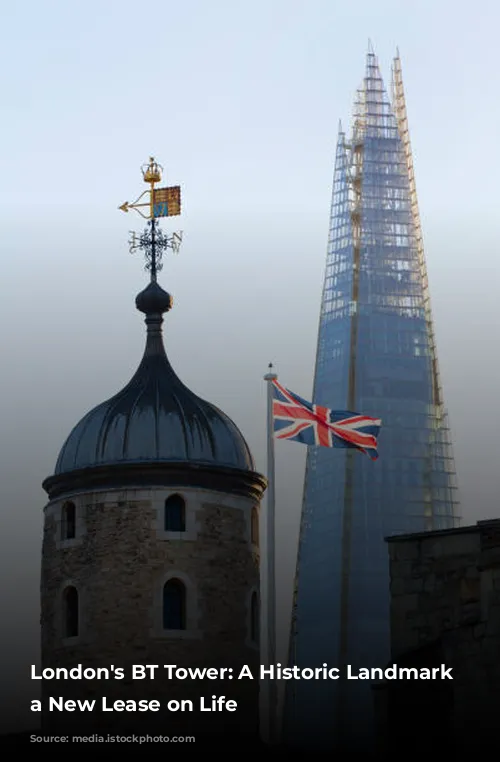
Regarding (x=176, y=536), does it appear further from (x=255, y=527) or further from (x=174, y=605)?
(x=255, y=527)

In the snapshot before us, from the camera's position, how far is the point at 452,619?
49.8 meters

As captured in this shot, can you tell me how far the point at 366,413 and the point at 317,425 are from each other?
119 metres

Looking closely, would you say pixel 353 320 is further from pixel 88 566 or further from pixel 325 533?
pixel 88 566

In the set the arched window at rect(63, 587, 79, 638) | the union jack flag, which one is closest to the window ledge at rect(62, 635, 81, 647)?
the arched window at rect(63, 587, 79, 638)

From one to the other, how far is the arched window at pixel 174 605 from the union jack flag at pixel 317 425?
604cm

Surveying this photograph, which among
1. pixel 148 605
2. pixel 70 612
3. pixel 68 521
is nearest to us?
pixel 148 605

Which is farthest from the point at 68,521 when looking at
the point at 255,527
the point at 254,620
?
the point at 254,620

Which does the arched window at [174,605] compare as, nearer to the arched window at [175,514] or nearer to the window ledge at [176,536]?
the window ledge at [176,536]

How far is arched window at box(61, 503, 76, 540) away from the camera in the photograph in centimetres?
6141

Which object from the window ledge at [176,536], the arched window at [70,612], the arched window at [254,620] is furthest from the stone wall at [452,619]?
the arched window at [70,612]

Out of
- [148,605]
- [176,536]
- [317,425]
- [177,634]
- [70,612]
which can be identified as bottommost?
[177,634]

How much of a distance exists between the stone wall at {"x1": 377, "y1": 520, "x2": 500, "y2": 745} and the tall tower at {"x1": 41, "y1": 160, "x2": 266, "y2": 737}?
1037 cm

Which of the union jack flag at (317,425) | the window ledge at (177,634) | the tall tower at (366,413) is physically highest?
the tall tower at (366,413)

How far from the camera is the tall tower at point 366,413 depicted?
169 meters
